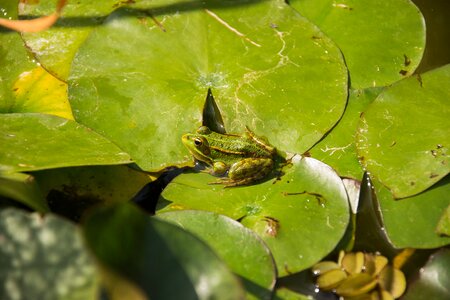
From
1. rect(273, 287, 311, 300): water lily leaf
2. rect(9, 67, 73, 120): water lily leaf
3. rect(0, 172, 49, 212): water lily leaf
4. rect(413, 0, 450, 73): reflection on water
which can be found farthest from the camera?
rect(413, 0, 450, 73): reflection on water

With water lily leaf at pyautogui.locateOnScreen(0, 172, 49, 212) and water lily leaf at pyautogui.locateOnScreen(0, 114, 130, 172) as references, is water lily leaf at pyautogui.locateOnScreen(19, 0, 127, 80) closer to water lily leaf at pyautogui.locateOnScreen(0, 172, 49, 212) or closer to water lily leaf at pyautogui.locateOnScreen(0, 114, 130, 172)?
water lily leaf at pyautogui.locateOnScreen(0, 114, 130, 172)

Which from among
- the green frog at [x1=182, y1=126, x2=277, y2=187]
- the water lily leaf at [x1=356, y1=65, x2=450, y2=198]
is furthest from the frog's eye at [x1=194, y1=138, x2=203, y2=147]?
the water lily leaf at [x1=356, y1=65, x2=450, y2=198]

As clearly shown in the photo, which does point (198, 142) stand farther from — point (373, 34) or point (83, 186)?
point (373, 34)

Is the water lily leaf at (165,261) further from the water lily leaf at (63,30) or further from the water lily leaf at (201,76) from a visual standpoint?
the water lily leaf at (63,30)

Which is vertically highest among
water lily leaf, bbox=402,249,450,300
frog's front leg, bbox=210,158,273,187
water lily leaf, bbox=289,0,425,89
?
water lily leaf, bbox=289,0,425,89

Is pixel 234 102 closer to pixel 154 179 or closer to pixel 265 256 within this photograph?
pixel 154 179

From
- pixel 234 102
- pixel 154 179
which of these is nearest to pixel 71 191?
pixel 154 179

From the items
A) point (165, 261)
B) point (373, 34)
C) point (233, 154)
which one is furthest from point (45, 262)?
point (373, 34)
